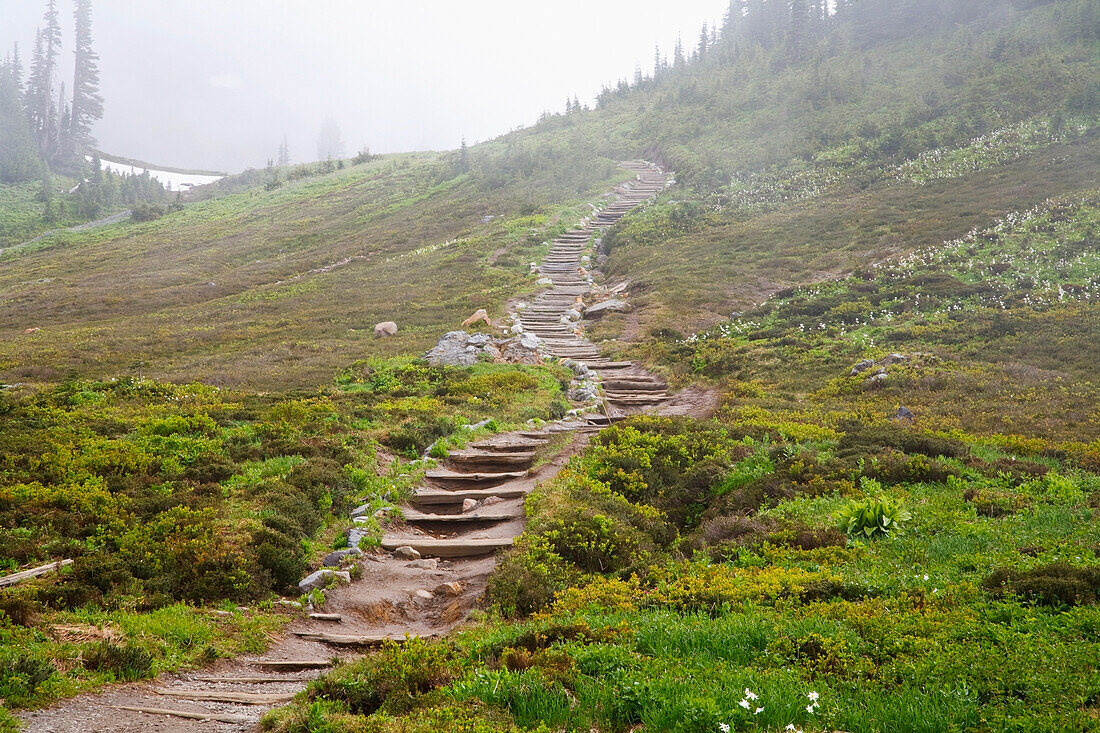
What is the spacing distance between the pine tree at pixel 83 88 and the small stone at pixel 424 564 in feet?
480

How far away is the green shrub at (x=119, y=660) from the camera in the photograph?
20.2 ft

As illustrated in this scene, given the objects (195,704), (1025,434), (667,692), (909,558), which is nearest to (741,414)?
(1025,434)

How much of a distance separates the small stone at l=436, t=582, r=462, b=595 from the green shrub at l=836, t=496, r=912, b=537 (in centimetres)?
612

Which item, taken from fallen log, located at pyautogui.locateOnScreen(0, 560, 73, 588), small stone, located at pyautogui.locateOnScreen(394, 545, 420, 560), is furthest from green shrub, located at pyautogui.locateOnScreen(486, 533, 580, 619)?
fallen log, located at pyautogui.locateOnScreen(0, 560, 73, 588)

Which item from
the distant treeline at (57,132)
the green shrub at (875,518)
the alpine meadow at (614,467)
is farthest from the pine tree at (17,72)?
the green shrub at (875,518)

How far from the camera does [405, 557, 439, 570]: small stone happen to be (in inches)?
404

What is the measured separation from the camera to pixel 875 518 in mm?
9023

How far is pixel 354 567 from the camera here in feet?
31.8

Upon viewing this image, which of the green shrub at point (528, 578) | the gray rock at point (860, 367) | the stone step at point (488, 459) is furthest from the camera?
the gray rock at point (860, 367)

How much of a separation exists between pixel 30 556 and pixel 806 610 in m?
10.3

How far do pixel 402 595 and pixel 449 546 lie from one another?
1.53 metres

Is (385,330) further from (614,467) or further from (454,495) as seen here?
(614,467)

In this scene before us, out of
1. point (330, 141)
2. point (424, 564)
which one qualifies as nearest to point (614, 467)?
point (424, 564)

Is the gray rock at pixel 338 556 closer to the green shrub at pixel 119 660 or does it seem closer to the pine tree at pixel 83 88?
the green shrub at pixel 119 660
